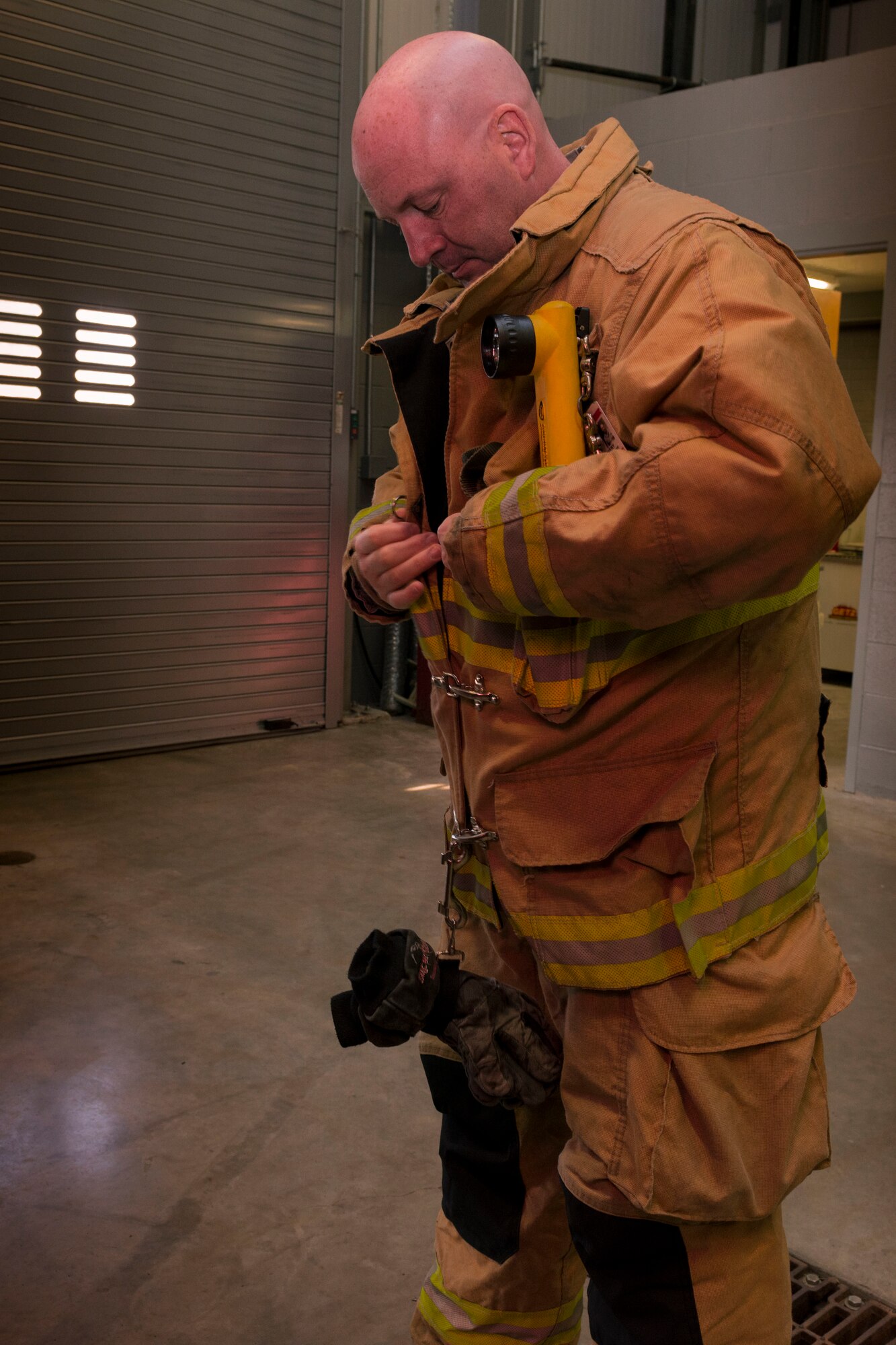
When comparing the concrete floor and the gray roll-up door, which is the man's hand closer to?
the concrete floor

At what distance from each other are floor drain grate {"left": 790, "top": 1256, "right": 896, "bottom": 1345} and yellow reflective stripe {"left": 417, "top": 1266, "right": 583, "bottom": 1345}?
0.49m

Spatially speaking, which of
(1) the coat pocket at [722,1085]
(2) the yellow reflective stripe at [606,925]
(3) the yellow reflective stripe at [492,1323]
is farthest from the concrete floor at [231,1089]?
(2) the yellow reflective stripe at [606,925]

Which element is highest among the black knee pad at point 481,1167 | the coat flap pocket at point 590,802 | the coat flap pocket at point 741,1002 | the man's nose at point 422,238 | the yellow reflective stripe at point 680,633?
the man's nose at point 422,238

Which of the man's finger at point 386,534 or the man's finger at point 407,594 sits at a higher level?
the man's finger at point 386,534

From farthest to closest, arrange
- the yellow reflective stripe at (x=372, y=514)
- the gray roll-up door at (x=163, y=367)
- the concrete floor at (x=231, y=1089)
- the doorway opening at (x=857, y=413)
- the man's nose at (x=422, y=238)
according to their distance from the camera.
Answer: the doorway opening at (x=857, y=413) < the gray roll-up door at (x=163, y=367) < the concrete floor at (x=231, y=1089) < the yellow reflective stripe at (x=372, y=514) < the man's nose at (x=422, y=238)

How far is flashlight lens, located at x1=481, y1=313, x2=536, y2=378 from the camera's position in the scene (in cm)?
129

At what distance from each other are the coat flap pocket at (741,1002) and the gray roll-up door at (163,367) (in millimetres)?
4955

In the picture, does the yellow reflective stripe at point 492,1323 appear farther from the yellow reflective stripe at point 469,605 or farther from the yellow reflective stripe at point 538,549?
the yellow reflective stripe at point 538,549

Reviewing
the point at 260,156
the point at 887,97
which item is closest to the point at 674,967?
the point at 887,97

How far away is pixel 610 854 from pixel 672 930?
12cm

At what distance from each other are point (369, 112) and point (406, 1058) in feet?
8.02

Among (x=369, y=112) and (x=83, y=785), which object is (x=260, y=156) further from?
(x=369, y=112)

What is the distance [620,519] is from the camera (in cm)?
114

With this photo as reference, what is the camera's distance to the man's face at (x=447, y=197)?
142cm
